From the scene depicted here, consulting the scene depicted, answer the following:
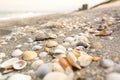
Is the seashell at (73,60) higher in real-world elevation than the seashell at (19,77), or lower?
higher

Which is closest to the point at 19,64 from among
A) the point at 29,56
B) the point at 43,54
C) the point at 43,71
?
the point at 29,56

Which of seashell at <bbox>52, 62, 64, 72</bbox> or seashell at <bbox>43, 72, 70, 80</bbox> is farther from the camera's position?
seashell at <bbox>52, 62, 64, 72</bbox>

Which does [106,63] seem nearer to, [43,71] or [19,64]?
[43,71]

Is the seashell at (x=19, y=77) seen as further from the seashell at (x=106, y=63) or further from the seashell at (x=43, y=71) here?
the seashell at (x=106, y=63)

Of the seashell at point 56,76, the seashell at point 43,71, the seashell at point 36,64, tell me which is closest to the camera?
the seashell at point 56,76

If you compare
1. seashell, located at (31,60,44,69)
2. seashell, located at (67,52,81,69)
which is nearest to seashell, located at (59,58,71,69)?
seashell, located at (67,52,81,69)

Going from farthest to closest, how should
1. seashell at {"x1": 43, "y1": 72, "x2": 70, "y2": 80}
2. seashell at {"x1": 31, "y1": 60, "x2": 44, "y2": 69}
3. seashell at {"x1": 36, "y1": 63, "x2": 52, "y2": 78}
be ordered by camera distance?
1. seashell at {"x1": 31, "y1": 60, "x2": 44, "y2": 69}
2. seashell at {"x1": 36, "y1": 63, "x2": 52, "y2": 78}
3. seashell at {"x1": 43, "y1": 72, "x2": 70, "y2": 80}

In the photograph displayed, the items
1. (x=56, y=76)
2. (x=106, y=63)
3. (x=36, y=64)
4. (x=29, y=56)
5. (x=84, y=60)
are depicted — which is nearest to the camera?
(x=56, y=76)

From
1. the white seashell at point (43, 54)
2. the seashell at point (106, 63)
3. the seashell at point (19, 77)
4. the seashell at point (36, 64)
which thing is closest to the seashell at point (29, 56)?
the white seashell at point (43, 54)

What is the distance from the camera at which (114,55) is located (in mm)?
1838

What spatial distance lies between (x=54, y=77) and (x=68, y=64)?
0.21 m

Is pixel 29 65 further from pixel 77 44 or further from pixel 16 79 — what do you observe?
pixel 77 44

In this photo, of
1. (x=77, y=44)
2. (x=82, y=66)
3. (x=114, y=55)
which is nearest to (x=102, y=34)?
(x=77, y=44)

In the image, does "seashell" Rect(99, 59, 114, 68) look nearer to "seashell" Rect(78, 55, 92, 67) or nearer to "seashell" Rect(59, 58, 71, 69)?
"seashell" Rect(78, 55, 92, 67)
